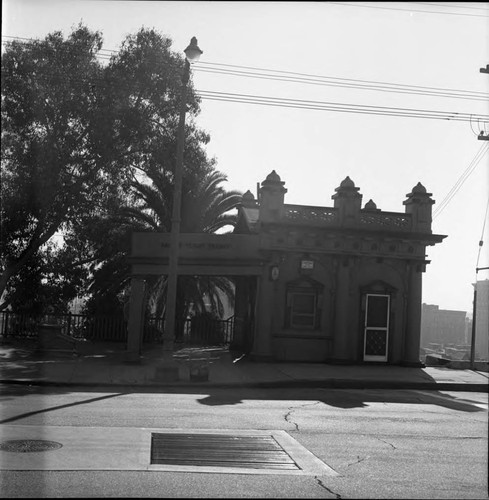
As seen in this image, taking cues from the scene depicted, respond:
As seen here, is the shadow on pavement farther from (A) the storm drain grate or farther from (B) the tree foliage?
(B) the tree foliage

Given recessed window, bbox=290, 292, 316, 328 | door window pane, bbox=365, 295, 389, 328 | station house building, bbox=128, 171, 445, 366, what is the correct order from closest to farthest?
station house building, bbox=128, 171, 445, 366 < recessed window, bbox=290, 292, 316, 328 < door window pane, bbox=365, 295, 389, 328

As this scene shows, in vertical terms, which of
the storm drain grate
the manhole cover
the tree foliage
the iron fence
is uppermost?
the tree foliage

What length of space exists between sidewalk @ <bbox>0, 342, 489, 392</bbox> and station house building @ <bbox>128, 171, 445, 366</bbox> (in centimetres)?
85

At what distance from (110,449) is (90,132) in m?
16.3

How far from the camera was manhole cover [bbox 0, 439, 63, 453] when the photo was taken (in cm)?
835

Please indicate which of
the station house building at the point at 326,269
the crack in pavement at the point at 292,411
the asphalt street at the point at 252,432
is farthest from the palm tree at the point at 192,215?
the crack in pavement at the point at 292,411

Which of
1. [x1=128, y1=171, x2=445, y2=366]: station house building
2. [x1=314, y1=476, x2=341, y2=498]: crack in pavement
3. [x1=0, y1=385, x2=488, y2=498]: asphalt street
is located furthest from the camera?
[x1=128, y1=171, x2=445, y2=366]: station house building

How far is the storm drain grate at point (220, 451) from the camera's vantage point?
27.1 feet

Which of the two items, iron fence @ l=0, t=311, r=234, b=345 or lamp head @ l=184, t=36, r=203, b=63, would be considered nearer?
lamp head @ l=184, t=36, r=203, b=63

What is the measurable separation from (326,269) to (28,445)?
49.3ft

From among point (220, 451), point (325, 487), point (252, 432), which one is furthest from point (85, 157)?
point (325, 487)

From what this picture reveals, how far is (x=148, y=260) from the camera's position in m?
21.4

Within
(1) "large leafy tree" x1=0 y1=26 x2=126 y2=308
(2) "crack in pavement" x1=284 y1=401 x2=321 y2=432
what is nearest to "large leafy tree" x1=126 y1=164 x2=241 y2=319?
(1) "large leafy tree" x1=0 y1=26 x2=126 y2=308

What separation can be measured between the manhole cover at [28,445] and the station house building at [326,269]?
12596 millimetres
